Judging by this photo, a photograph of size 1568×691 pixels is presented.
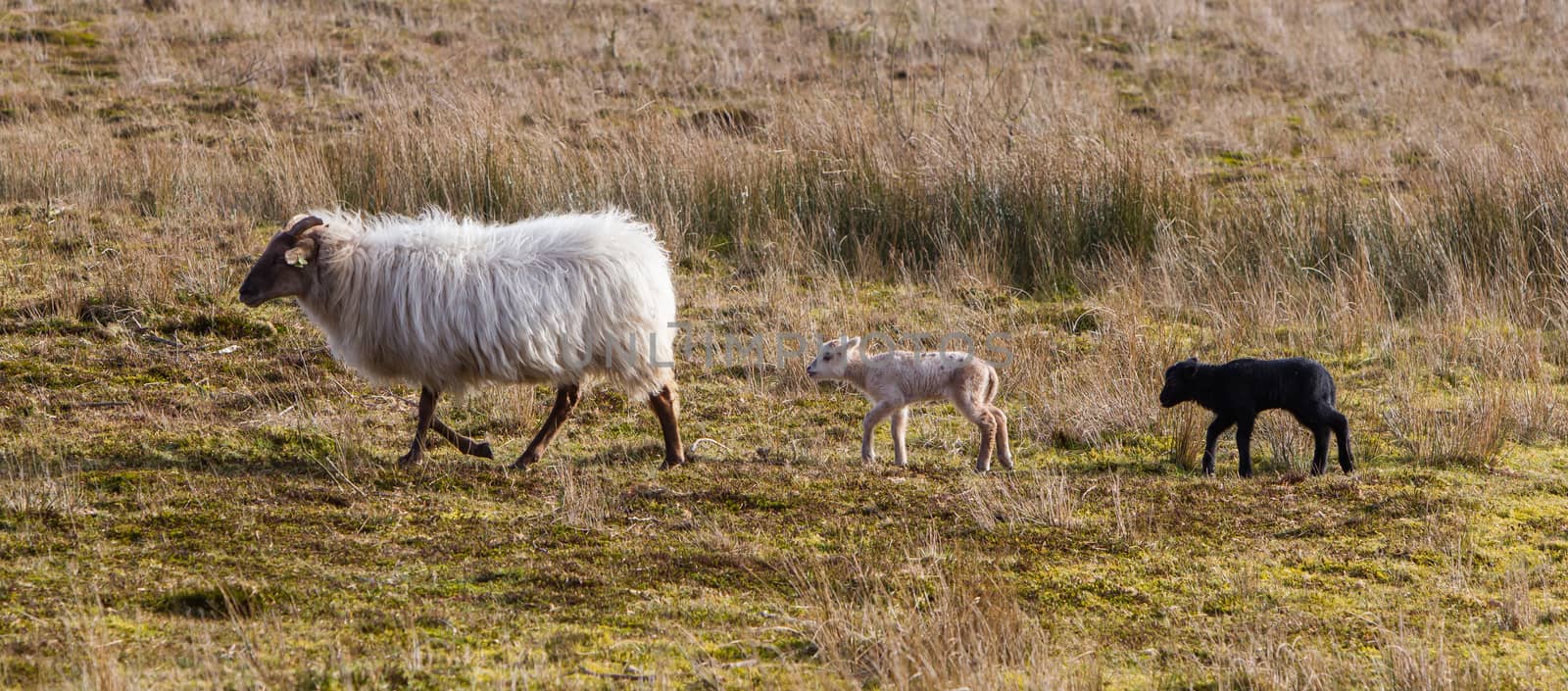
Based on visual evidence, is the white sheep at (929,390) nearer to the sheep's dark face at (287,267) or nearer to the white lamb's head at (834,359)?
the white lamb's head at (834,359)

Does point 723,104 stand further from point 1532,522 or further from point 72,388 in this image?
point 1532,522

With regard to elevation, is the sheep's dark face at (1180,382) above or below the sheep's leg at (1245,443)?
above

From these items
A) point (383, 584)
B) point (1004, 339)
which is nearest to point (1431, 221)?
point (1004, 339)

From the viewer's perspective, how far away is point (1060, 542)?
644 cm

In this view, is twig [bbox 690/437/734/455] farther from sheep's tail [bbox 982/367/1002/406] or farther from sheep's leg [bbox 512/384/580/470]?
sheep's tail [bbox 982/367/1002/406]

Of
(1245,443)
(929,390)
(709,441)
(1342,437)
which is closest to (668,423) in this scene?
(709,441)

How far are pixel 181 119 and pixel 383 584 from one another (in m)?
11.9

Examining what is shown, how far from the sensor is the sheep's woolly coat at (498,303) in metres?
7.19

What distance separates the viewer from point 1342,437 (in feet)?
24.3

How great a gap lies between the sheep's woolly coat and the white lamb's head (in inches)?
38.0

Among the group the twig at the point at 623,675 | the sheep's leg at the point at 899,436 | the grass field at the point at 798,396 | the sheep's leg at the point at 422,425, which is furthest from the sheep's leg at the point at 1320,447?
the sheep's leg at the point at 422,425

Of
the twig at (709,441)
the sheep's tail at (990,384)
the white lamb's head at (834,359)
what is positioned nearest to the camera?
the sheep's tail at (990,384)

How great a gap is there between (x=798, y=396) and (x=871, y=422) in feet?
4.69

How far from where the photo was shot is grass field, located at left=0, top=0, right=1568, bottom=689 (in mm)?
5215
